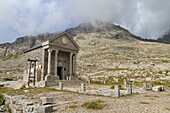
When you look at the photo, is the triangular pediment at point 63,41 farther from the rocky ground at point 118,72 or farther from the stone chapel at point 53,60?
the rocky ground at point 118,72

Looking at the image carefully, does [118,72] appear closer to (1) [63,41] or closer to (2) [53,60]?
(1) [63,41]

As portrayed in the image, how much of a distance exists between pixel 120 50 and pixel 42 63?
127617 mm

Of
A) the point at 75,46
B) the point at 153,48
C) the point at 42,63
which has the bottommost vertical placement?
the point at 42,63

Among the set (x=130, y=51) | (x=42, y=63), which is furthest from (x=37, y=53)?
(x=130, y=51)

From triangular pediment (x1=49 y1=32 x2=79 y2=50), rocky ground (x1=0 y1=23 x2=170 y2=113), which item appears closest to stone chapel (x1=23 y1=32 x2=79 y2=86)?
triangular pediment (x1=49 y1=32 x2=79 y2=50)

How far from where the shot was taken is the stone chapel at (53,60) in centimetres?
4634

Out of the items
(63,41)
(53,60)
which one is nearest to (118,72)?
(63,41)

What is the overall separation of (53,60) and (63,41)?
4.97 metres

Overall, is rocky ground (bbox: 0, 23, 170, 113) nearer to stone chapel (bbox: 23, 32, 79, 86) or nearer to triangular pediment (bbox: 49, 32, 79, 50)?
stone chapel (bbox: 23, 32, 79, 86)

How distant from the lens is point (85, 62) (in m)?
132

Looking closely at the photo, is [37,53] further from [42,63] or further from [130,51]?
[130,51]

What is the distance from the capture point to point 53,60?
1907 inches

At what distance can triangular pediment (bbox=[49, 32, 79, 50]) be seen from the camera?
156ft

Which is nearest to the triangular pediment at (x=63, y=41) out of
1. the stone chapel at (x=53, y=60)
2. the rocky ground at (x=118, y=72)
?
Answer: the stone chapel at (x=53, y=60)
